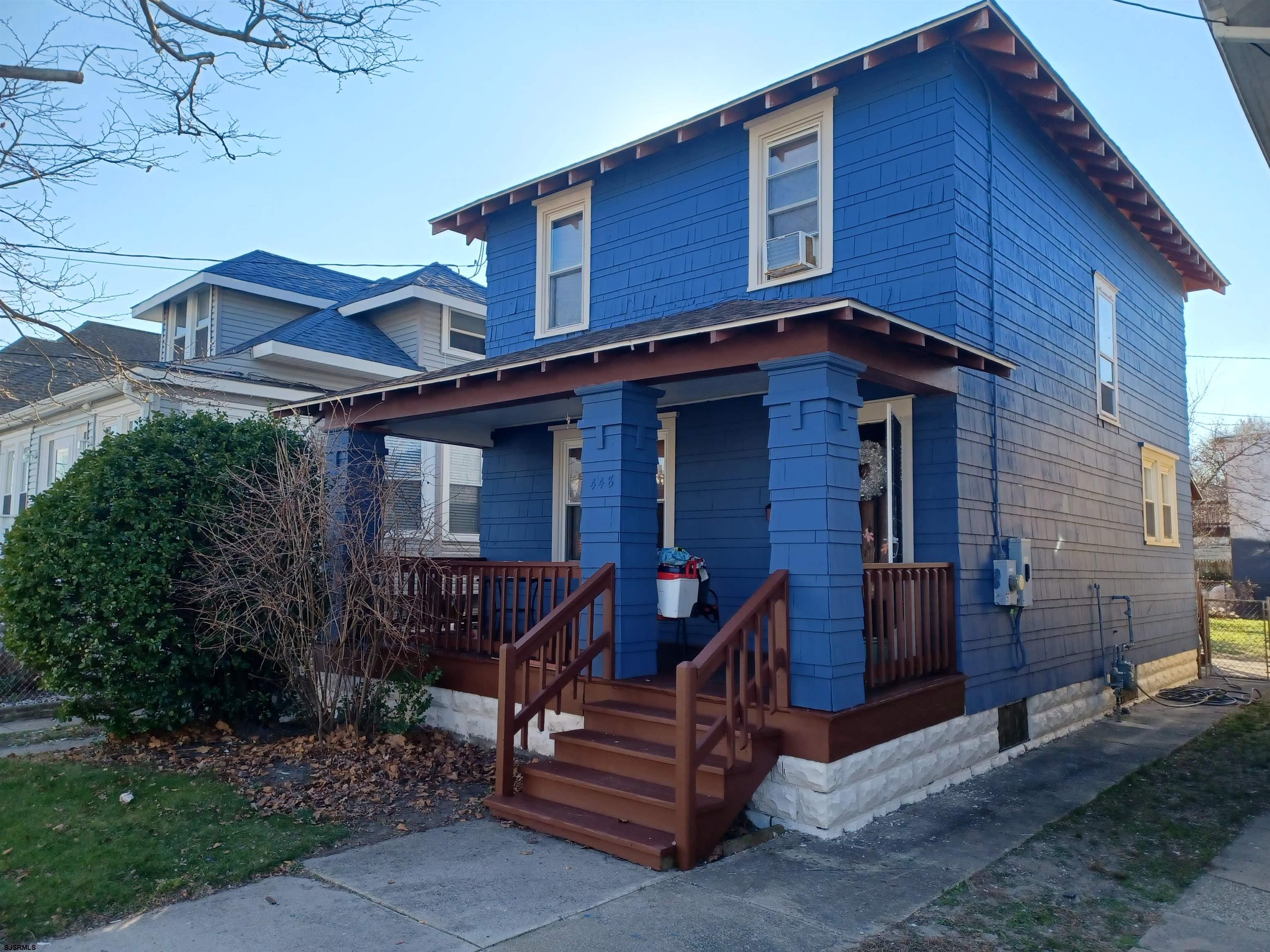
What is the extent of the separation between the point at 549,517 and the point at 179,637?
4.40 meters

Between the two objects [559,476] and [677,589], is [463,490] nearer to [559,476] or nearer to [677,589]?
[559,476]

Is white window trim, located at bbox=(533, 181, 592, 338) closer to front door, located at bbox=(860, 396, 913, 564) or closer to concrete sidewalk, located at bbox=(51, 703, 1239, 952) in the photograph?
front door, located at bbox=(860, 396, 913, 564)

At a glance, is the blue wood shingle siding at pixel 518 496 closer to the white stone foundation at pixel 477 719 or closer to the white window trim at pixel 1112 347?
the white stone foundation at pixel 477 719

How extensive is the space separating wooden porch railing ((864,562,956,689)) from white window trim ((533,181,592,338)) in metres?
4.82

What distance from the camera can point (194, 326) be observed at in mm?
17469

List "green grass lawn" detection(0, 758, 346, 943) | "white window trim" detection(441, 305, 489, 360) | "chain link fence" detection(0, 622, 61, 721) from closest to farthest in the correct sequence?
1. "green grass lawn" detection(0, 758, 346, 943)
2. "chain link fence" detection(0, 622, 61, 721)
3. "white window trim" detection(441, 305, 489, 360)

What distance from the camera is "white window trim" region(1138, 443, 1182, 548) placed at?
12336 mm

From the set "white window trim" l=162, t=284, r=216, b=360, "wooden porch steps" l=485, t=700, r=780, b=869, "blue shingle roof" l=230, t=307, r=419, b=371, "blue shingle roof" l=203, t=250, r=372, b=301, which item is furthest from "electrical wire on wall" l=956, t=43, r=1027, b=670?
"blue shingle roof" l=203, t=250, r=372, b=301

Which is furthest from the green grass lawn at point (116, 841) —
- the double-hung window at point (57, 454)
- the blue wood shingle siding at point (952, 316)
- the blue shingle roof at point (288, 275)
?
the double-hung window at point (57, 454)

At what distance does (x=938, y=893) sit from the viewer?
194 inches

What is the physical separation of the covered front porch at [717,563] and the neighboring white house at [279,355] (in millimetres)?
5956

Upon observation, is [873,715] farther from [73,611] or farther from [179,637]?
[73,611]

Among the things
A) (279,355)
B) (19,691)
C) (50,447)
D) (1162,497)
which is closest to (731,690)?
(19,691)

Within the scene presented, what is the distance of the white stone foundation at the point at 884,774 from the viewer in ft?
19.2
